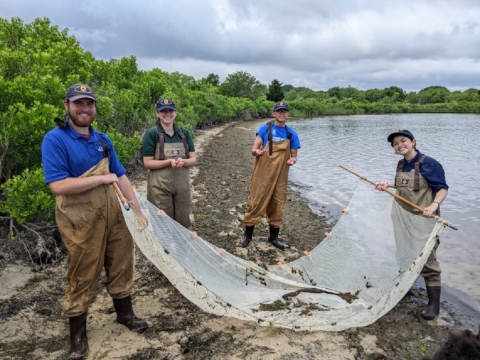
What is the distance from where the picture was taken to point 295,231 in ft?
23.6

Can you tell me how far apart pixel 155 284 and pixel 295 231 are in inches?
137

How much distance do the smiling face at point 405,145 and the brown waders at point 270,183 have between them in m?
1.78

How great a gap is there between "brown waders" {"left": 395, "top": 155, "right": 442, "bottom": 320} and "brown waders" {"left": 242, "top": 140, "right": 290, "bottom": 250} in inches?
70.5

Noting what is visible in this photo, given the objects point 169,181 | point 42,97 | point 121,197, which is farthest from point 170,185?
point 42,97

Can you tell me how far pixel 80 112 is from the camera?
2.86m

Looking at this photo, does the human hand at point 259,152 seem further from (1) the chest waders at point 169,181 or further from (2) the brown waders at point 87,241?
(2) the brown waders at point 87,241

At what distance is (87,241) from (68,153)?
0.74 meters

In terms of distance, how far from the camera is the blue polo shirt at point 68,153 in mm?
2727

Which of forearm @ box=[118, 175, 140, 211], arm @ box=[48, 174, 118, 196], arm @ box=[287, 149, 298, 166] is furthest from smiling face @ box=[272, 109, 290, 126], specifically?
arm @ box=[48, 174, 118, 196]

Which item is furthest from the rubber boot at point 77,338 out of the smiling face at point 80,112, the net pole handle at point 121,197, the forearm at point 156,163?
the forearm at point 156,163

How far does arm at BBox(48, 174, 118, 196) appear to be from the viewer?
2.73 m

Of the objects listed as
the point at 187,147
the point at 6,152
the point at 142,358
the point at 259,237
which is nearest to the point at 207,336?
the point at 142,358

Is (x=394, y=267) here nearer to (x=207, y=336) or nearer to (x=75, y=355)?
(x=207, y=336)

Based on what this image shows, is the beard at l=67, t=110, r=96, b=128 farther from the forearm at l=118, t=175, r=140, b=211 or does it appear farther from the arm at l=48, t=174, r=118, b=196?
the forearm at l=118, t=175, r=140, b=211
